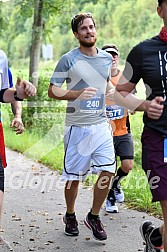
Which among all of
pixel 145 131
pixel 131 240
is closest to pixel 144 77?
pixel 145 131

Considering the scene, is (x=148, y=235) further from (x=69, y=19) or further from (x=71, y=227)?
(x=69, y=19)

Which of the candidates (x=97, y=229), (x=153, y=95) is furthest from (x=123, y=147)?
(x=153, y=95)

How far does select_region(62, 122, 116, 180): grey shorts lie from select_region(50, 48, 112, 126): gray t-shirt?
0.08 meters

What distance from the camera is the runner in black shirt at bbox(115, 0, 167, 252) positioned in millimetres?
3789

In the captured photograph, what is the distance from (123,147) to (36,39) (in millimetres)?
8723

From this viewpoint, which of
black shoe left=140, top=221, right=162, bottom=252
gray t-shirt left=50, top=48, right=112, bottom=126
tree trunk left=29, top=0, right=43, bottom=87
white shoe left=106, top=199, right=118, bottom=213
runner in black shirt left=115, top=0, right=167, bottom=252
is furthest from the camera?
tree trunk left=29, top=0, right=43, bottom=87

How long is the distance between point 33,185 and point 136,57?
4729 mm

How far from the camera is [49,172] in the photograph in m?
9.16

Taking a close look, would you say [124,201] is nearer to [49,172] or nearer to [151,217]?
[151,217]

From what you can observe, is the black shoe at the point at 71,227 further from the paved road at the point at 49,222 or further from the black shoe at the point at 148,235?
the black shoe at the point at 148,235

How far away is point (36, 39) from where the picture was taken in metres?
14.6

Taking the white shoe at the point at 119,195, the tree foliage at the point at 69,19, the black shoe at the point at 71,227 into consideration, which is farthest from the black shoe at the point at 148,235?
the tree foliage at the point at 69,19

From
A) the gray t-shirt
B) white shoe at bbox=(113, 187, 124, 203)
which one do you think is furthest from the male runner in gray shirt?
white shoe at bbox=(113, 187, 124, 203)

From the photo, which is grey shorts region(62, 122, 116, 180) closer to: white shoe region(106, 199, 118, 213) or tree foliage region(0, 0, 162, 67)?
white shoe region(106, 199, 118, 213)
